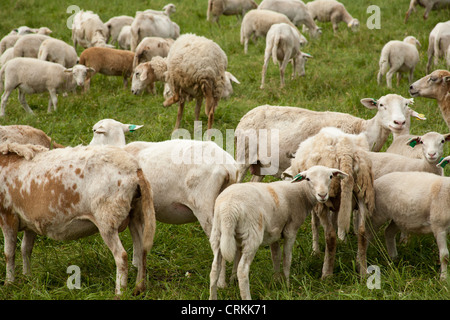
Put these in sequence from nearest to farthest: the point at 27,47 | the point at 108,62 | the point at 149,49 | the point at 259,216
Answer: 1. the point at 259,216
2. the point at 108,62
3. the point at 149,49
4. the point at 27,47

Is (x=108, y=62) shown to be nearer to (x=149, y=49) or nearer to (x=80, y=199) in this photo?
(x=149, y=49)

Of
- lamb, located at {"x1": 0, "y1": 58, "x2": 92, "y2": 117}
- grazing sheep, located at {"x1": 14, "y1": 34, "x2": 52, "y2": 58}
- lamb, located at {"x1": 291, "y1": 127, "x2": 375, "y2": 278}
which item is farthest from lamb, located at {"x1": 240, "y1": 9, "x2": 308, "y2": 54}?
lamb, located at {"x1": 291, "y1": 127, "x2": 375, "y2": 278}

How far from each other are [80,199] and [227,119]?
5542mm

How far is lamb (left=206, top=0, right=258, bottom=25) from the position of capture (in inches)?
723

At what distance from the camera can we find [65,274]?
554cm

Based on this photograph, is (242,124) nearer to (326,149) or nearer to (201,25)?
(326,149)

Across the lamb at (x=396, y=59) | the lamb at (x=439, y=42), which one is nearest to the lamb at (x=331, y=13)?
the lamb at (x=439, y=42)

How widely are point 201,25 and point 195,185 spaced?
43.2ft

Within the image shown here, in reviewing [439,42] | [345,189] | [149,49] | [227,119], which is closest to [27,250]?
[345,189]

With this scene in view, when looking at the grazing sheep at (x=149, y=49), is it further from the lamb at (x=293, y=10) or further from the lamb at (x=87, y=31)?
the lamb at (x=293, y=10)

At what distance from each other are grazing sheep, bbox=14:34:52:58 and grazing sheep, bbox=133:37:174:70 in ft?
8.56

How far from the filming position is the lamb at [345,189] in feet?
17.4

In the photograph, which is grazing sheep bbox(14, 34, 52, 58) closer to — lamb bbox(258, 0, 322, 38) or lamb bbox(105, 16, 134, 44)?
lamb bbox(105, 16, 134, 44)

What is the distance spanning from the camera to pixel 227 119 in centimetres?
1019
